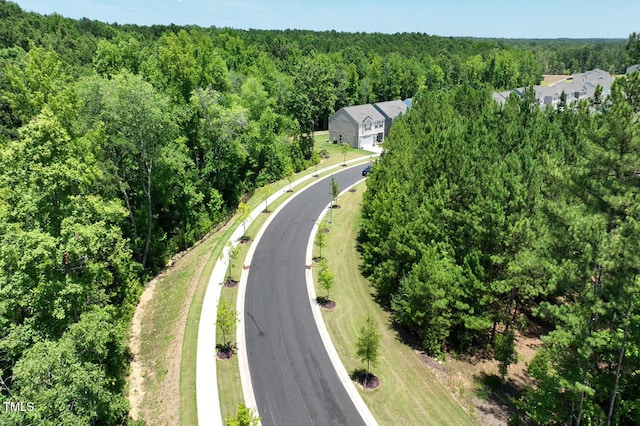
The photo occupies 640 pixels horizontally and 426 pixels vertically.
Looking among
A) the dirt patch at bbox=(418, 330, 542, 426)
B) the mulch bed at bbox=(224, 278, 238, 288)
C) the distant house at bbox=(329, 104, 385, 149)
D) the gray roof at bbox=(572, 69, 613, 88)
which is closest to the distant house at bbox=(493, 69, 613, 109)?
the gray roof at bbox=(572, 69, 613, 88)

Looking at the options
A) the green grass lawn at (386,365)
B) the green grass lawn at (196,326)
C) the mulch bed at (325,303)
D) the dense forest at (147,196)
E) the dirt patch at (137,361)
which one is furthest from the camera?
the mulch bed at (325,303)

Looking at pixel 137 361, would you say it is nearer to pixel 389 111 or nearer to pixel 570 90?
pixel 389 111

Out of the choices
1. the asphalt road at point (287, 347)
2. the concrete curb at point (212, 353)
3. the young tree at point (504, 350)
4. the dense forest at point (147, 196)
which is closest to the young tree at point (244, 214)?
the asphalt road at point (287, 347)

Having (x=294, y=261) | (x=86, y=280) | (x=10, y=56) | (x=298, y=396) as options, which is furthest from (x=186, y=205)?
(x=10, y=56)

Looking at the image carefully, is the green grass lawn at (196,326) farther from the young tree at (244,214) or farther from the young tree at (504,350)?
the young tree at (504,350)

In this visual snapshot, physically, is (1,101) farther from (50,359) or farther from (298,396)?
(298,396)

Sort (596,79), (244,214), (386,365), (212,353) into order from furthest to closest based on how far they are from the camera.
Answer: (596,79) → (244,214) → (212,353) → (386,365)

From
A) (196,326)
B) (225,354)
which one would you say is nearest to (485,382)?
(225,354)
